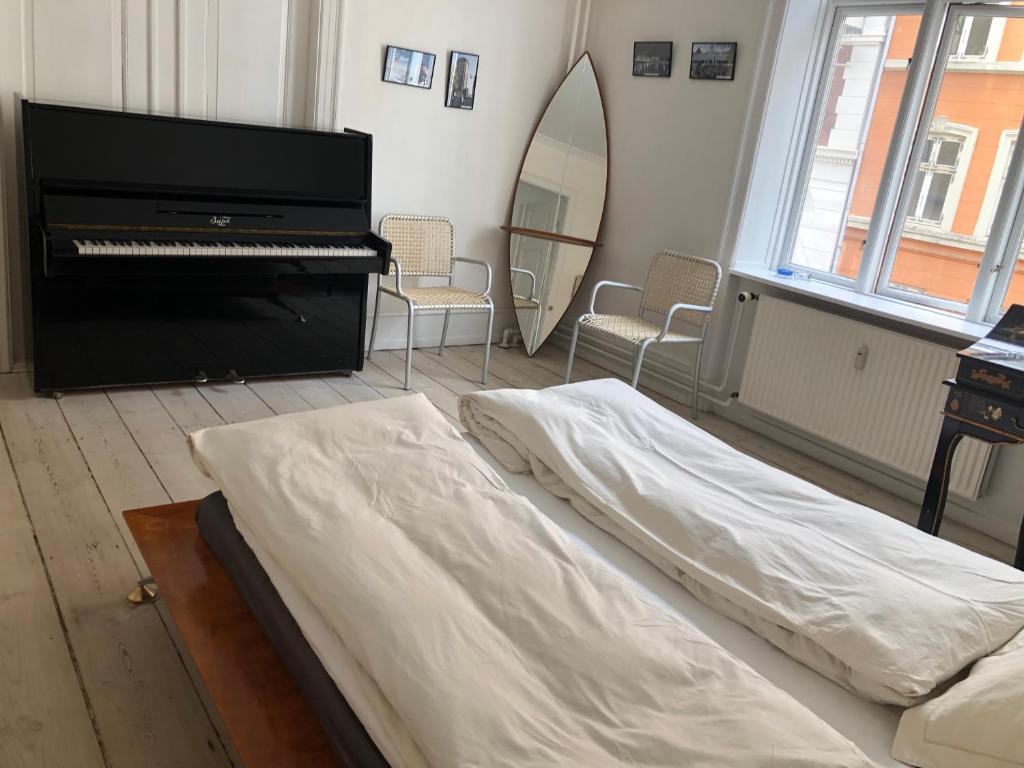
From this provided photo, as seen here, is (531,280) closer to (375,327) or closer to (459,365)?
(459,365)

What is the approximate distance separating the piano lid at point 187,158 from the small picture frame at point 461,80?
0.72 meters

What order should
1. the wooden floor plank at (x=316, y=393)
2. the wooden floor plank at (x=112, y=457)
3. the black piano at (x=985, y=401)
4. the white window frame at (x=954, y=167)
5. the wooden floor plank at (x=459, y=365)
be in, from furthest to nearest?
the wooden floor plank at (x=459, y=365)
the wooden floor plank at (x=316, y=393)
the white window frame at (x=954, y=167)
the wooden floor plank at (x=112, y=457)
the black piano at (x=985, y=401)

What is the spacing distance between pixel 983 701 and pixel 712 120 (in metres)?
3.32

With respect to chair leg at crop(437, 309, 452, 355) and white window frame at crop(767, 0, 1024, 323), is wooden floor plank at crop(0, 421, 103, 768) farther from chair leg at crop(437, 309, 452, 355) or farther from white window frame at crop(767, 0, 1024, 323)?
white window frame at crop(767, 0, 1024, 323)

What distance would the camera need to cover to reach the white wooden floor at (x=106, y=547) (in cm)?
175

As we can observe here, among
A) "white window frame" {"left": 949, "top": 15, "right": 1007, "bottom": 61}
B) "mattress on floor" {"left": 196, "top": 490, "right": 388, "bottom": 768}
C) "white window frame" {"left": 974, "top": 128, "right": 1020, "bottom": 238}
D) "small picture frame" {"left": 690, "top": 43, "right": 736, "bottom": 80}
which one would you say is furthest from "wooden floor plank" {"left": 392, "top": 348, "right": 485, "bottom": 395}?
"white window frame" {"left": 949, "top": 15, "right": 1007, "bottom": 61}

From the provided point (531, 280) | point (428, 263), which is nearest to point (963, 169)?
point (531, 280)

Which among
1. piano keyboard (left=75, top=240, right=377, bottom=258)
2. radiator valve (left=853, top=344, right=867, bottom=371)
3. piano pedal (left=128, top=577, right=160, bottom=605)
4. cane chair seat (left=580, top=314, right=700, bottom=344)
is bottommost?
piano pedal (left=128, top=577, right=160, bottom=605)

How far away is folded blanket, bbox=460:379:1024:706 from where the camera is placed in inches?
60.2

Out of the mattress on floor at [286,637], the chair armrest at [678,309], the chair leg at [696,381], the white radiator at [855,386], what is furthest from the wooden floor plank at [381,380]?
the mattress on floor at [286,637]

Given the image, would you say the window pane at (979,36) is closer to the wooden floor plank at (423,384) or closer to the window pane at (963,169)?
the window pane at (963,169)

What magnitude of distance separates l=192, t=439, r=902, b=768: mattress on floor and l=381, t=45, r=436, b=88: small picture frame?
2781 mm

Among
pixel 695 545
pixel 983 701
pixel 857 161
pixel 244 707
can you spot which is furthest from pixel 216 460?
pixel 857 161

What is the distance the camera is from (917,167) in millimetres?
3635
